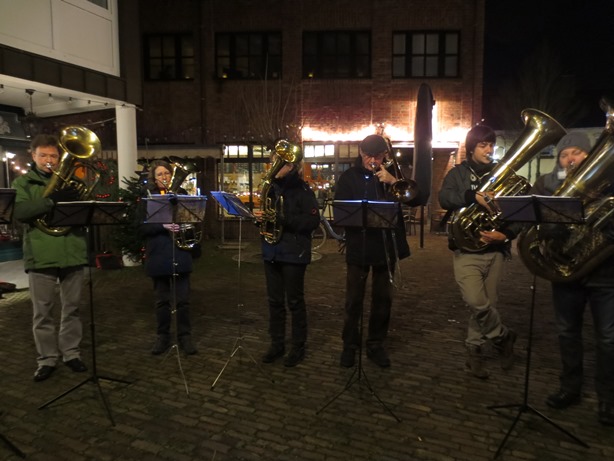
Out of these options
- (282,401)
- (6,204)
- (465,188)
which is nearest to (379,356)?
(282,401)

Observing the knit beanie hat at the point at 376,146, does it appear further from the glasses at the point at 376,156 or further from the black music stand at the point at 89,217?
the black music stand at the point at 89,217

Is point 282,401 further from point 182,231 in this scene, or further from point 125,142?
point 125,142

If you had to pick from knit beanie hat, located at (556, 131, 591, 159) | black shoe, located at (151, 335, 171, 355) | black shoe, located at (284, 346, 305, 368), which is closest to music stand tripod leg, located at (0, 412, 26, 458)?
black shoe, located at (151, 335, 171, 355)

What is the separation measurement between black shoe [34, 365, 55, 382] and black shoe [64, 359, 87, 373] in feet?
0.55

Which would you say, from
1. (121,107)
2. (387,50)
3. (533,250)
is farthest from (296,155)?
(387,50)

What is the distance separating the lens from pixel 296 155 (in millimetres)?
4555

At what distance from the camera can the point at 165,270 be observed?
191 inches

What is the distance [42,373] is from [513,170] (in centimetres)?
485

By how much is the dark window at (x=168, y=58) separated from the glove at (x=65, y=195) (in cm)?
1179

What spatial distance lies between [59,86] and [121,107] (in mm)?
1849

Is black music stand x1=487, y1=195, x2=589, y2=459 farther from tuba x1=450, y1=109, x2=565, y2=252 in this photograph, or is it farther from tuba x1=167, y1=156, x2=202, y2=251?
tuba x1=167, y1=156, x2=202, y2=251

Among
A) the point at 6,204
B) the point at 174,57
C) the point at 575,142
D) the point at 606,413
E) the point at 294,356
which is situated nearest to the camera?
the point at 606,413

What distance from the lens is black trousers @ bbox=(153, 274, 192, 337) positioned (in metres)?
4.96

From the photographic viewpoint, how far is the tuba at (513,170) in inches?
157
